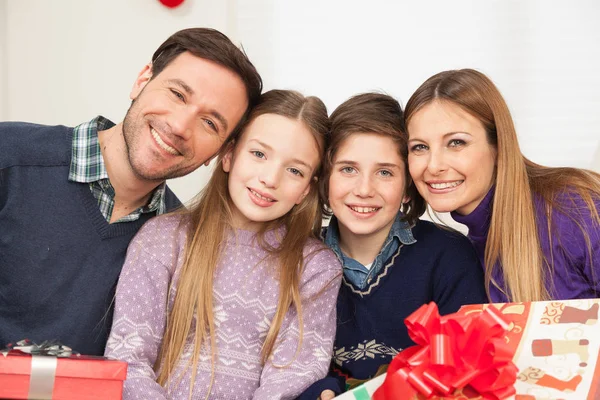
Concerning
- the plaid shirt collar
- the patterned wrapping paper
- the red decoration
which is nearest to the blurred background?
the red decoration

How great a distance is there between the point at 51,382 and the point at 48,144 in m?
0.68

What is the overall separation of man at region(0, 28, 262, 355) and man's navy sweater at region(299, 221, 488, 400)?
50 centimetres

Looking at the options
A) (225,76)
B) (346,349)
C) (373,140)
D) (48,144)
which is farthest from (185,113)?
(346,349)

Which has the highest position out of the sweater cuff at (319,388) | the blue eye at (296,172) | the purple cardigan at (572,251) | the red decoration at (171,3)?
the red decoration at (171,3)

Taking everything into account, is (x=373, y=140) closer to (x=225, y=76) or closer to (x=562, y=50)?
(x=225, y=76)

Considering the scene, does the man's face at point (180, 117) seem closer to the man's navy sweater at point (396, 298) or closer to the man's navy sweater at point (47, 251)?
the man's navy sweater at point (47, 251)

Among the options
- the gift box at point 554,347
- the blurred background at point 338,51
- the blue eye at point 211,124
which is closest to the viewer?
the gift box at point 554,347

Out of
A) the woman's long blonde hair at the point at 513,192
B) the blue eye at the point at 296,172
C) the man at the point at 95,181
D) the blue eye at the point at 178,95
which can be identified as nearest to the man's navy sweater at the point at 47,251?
the man at the point at 95,181

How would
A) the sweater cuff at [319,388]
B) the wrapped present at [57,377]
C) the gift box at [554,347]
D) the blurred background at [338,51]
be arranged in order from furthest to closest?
the blurred background at [338,51]
the sweater cuff at [319,388]
the gift box at [554,347]
the wrapped present at [57,377]

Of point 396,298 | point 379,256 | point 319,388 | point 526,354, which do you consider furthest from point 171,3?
point 526,354

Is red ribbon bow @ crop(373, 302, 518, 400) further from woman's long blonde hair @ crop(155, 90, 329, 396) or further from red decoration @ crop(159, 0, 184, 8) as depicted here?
→ red decoration @ crop(159, 0, 184, 8)

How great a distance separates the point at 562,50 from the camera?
7.69 feet

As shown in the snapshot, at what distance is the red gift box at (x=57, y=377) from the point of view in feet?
3.62

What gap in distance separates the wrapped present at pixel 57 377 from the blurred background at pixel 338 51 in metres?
1.30
